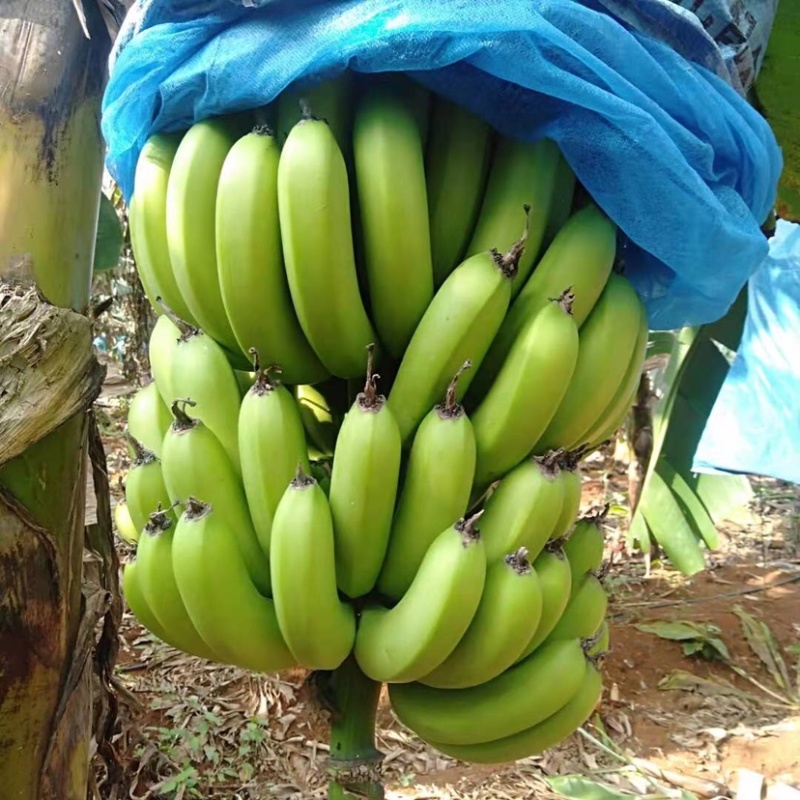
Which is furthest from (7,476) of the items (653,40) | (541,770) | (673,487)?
(673,487)

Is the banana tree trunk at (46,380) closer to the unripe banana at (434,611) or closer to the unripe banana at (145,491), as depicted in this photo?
the unripe banana at (145,491)

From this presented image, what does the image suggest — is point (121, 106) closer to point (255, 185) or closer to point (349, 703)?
point (255, 185)

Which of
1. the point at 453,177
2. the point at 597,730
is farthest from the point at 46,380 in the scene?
the point at 597,730

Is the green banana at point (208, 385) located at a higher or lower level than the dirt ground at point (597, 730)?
higher

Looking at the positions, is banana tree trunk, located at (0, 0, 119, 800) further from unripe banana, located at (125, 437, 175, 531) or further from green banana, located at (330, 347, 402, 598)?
green banana, located at (330, 347, 402, 598)

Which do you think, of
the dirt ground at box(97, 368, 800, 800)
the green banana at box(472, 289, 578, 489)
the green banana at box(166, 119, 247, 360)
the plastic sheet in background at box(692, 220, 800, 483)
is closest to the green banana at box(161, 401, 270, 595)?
the green banana at box(166, 119, 247, 360)

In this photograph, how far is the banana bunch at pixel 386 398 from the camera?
25.0 inches

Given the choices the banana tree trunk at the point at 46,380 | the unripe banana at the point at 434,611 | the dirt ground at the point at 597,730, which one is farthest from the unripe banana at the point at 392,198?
the dirt ground at the point at 597,730

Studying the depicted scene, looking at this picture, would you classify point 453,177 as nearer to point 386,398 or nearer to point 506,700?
point 386,398

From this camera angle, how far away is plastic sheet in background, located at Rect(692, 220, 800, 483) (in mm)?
2156

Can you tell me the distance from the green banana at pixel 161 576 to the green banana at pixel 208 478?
0.09 feet

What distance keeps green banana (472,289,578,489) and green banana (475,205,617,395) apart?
24 mm

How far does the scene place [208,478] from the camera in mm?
681

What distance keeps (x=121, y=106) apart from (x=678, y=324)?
64 centimetres
